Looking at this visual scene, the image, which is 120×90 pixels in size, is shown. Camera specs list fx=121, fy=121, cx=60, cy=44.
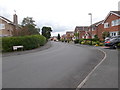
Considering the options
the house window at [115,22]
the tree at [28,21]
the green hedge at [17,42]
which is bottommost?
the green hedge at [17,42]

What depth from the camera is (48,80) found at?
489cm

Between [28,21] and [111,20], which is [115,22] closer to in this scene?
[111,20]

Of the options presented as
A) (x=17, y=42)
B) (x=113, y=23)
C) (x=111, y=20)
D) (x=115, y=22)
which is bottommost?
(x=17, y=42)

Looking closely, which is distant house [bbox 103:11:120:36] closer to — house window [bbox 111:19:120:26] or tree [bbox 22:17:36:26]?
house window [bbox 111:19:120:26]

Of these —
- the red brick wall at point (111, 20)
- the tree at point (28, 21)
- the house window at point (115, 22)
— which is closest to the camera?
the house window at point (115, 22)

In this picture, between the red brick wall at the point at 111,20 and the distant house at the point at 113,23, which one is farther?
the red brick wall at the point at 111,20

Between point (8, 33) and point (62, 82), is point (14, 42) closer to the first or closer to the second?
point (62, 82)

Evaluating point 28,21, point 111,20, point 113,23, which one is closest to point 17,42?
point 113,23

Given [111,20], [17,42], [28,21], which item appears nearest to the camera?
[17,42]

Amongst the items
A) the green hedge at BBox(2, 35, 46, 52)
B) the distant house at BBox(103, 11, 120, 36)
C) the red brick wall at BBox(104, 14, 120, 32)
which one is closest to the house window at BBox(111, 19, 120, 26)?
the distant house at BBox(103, 11, 120, 36)

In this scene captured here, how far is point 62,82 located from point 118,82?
2118 millimetres

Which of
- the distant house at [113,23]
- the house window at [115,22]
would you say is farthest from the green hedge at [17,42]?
the house window at [115,22]

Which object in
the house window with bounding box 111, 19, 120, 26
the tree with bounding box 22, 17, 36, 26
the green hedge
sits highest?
the tree with bounding box 22, 17, 36, 26

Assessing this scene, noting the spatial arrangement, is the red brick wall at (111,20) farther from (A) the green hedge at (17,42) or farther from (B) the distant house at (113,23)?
(A) the green hedge at (17,42)
